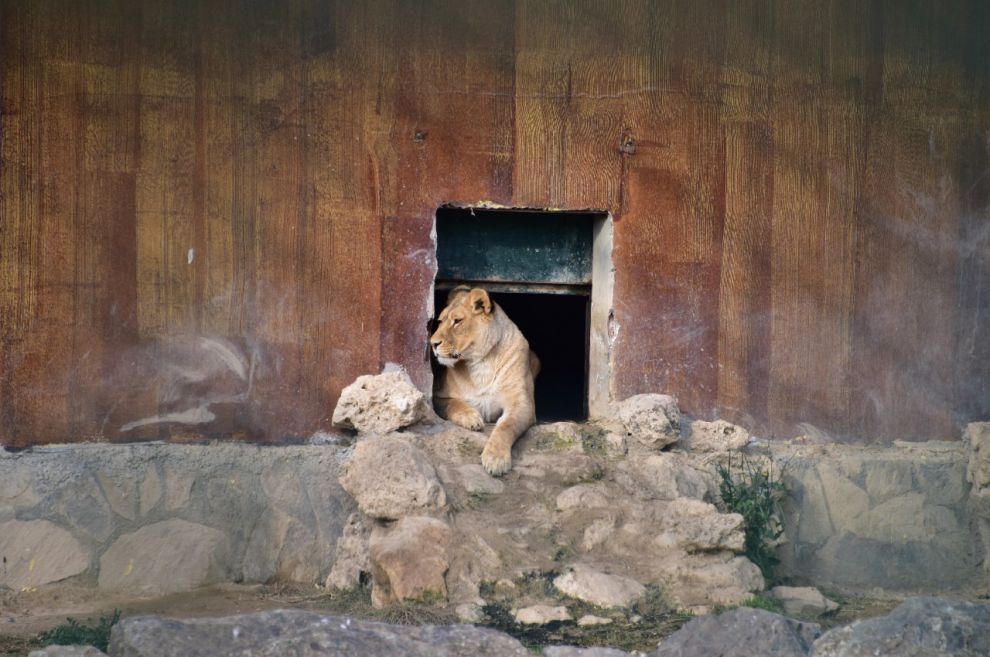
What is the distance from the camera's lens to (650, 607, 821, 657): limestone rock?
4363mm

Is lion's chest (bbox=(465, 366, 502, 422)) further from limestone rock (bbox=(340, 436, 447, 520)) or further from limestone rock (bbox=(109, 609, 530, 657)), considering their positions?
limestone rock (bbox=(109, 609, 530, 657))

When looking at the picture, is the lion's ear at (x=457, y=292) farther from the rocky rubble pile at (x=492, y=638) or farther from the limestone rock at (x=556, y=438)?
the rocky rubble pile at (x=492, y=638)

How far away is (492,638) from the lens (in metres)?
4.50

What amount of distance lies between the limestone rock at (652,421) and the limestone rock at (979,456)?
1622mm

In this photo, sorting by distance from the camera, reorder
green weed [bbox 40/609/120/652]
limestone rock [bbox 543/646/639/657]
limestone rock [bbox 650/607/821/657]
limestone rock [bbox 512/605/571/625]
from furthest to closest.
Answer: limestone rock [bbox 512/605/571/625], green weed [bbox 40/609/120/652], limestone rock [bbox 543/646/639/657], limestone rock [bbox 650/607/821/657]

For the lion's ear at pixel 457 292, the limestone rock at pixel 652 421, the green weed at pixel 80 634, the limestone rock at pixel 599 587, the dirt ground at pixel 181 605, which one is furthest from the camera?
the lion's ear at pixel 457 292

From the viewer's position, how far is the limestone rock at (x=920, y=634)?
4223mm

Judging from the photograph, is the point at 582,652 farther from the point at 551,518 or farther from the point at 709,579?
the point at 551,518

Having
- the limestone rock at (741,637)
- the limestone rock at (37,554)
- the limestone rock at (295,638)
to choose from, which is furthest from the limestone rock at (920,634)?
the limestone rock at (37,554)

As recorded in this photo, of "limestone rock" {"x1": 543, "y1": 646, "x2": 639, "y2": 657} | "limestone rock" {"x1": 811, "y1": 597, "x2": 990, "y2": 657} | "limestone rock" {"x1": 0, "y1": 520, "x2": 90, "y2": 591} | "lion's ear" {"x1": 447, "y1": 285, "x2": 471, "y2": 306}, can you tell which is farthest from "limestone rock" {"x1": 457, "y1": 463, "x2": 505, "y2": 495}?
"limestone rock" {"x1": 811, "y1": 597, "x2": 990, "y2": 657}

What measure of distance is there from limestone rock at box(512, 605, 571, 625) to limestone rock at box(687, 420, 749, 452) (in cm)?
149

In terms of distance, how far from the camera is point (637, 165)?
6.60m

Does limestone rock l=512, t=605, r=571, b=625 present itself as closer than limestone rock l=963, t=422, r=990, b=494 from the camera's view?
Yes

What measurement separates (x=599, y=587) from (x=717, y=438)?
1.38 metres
